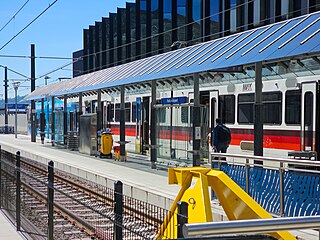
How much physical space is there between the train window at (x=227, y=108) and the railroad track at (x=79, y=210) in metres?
9.19

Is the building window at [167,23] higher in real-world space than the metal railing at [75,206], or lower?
higher

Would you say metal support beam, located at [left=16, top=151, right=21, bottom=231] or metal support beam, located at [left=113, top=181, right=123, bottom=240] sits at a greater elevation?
metal support beam, located at [left=113, top=181, right=123, bottom=240]

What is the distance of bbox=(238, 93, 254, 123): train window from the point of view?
1861 cm

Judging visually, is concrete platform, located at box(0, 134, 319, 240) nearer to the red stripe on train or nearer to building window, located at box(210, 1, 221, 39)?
the red stripe on train

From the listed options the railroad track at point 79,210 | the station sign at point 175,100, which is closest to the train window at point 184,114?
the station sign at point 175,100

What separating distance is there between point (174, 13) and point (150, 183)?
102 ft

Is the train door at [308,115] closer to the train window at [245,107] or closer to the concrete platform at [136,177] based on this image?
the train window at [245,107]

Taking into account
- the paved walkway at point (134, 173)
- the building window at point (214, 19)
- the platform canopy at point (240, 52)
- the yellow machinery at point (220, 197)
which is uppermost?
the building window at point (214, 19)

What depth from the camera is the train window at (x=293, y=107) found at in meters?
15.9

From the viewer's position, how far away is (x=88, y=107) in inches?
1473

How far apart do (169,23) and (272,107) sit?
31.4 meters

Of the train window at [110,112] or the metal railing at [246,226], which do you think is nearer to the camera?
the metal railing at [246,226]

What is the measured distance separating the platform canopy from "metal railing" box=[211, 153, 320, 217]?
8.10ft

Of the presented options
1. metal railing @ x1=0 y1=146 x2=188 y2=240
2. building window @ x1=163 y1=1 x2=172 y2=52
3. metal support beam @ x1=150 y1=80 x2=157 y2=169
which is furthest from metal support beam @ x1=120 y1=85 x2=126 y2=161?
building window @ x1=163 y1=1 x2=172 y2=52
